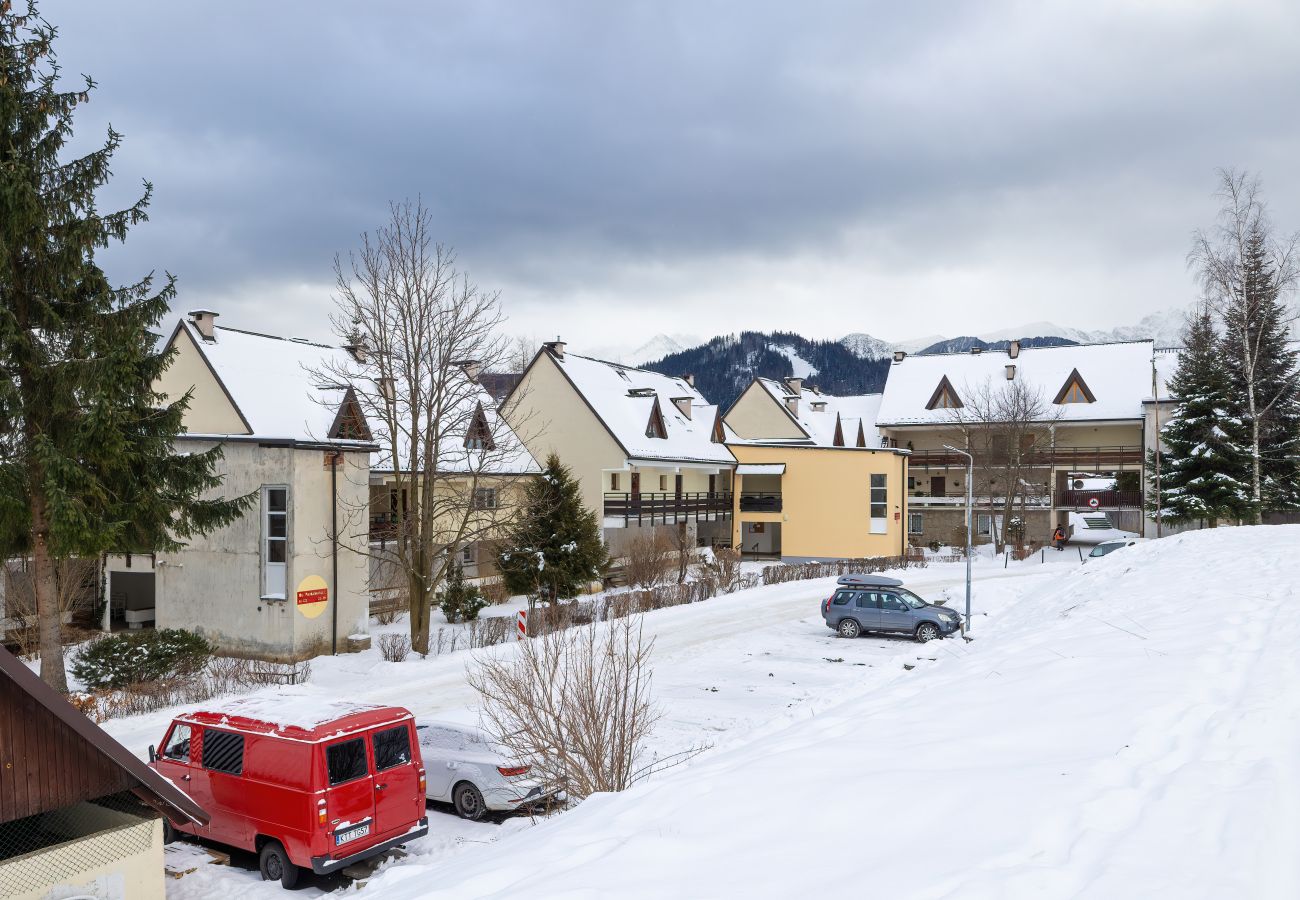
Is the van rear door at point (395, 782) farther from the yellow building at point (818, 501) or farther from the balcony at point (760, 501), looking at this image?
the balcony at point (760, 501)

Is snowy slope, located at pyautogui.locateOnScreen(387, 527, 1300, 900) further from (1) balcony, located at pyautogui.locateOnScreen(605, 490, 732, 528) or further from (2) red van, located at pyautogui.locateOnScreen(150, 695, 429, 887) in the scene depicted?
(1) balcony, located at pyautogui.locateOnScreen(605, 490, 732, 528)

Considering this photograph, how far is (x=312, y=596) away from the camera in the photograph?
2434cm

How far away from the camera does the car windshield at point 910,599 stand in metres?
24.9

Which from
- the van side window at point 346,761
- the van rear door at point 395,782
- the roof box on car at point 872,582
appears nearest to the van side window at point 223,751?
the van side window at point 346,761

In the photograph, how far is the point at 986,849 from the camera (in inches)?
189

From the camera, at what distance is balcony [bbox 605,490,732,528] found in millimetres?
40844

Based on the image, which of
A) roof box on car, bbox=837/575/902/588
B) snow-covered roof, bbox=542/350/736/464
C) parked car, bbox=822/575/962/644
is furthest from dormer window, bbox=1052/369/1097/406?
parked car, bbox=822/575/962/644

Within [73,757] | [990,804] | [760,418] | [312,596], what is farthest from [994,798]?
[760,418]

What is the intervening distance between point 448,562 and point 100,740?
51.3 ft

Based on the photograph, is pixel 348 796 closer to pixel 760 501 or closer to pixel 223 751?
pixel 223 751

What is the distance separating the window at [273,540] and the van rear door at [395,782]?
48.4 ft

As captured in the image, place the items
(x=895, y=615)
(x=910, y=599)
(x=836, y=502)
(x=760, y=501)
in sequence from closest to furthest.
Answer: (x=895, y=615) → (x=910, y=599) → (x=836, y=502) → (x=760, y=501)

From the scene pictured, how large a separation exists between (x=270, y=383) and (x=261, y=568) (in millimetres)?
9121

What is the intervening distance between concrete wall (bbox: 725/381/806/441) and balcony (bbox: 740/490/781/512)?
32.8ft
